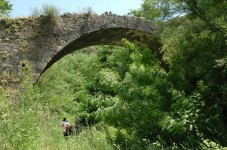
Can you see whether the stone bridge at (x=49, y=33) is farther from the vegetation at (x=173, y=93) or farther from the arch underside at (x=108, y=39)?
the vegetation at (x=173, y=93)

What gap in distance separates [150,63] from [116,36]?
3.14 meters

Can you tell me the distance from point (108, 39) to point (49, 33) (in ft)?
7.87

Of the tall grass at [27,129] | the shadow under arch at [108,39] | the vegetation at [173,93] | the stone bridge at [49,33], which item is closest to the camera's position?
the tall grass at [27,129]

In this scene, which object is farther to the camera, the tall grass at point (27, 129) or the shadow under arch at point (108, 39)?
the shadow under arch at point (108, 39)

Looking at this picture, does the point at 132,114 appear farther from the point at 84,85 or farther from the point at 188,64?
the point at 84,85

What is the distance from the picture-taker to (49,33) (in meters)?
9.78

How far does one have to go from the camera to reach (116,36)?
1145 centimetres

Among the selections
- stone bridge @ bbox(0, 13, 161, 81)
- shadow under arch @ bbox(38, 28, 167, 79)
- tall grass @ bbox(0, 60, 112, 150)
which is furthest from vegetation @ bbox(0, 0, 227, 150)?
shadow under arch @ bbox(38, 28, 167, 79)

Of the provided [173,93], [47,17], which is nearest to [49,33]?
[47,17]

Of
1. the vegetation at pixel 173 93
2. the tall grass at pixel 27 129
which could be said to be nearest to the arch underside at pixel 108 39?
the vegetation at pixel 173 93

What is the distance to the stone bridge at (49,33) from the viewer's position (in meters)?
9.24

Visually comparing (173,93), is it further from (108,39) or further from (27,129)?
(108,39)

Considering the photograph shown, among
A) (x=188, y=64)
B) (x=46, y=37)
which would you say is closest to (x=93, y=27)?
(x=46, y=37)

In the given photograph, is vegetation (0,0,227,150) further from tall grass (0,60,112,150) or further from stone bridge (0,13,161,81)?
stone bridge (0,13,161,81)
